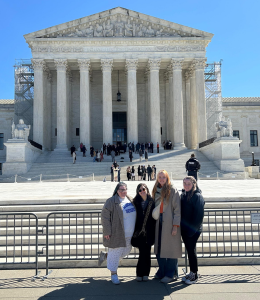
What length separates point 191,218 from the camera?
5.96 meters

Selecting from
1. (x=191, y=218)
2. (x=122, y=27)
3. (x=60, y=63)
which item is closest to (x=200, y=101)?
(x=122, y=27)

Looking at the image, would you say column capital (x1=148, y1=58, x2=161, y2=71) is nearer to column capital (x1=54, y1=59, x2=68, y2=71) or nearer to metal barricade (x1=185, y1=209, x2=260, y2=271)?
column capital (x1=54, y1=59, x2=68, y2=71)

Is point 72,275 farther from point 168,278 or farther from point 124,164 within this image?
point 124,164

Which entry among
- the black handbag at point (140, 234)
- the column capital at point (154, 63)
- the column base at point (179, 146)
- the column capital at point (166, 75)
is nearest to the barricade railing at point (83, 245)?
the black handbag at point (140, 234)

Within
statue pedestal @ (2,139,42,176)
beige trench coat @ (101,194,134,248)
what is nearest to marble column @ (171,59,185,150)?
statue pedestal @ (2,139,42,176)

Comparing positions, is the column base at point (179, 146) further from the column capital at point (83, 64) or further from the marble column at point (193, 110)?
the column capital at point (83, 64)

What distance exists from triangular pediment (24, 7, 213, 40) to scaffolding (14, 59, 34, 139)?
9.11m

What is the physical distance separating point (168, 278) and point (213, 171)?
942 inches

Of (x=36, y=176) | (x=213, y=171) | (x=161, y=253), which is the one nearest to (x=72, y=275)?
(x=161, y=253)

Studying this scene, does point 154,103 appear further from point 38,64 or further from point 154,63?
point 38,64

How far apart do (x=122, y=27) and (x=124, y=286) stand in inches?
1484

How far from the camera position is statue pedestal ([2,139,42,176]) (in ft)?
94.4

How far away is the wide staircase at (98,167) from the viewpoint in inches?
1078

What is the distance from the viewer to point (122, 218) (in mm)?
5945
